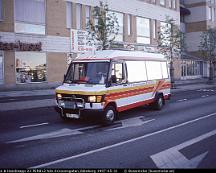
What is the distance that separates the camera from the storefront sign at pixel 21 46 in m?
28.1

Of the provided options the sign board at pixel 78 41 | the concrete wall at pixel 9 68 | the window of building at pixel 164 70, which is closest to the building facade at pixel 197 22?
the sign board at pixel 78 41

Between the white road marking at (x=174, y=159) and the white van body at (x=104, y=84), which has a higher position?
the white van body at (x=104, y=84)

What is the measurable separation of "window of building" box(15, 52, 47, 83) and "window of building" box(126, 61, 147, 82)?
17921 millimetres

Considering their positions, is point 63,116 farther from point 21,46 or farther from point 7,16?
point 7,16

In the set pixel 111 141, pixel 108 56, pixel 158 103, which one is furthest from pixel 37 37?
pixel 111 141

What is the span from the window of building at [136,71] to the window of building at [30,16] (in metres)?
18.2

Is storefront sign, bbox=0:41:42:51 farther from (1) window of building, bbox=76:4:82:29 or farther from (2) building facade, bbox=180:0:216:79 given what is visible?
(2) building facade, bbox=180:0:216:79

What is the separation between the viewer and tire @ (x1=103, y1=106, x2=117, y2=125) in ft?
37.3

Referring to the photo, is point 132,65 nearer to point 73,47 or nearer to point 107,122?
point 107,122

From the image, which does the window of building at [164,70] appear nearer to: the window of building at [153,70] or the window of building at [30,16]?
the window of building at [153,70]

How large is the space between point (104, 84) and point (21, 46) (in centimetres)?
1964

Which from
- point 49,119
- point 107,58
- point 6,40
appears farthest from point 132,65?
point 6,40

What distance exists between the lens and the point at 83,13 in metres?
34.6

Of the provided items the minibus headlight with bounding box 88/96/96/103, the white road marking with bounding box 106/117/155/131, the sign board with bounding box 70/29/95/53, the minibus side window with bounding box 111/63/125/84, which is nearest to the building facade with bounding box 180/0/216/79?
the sign board with bounding box 70/29/95/53
